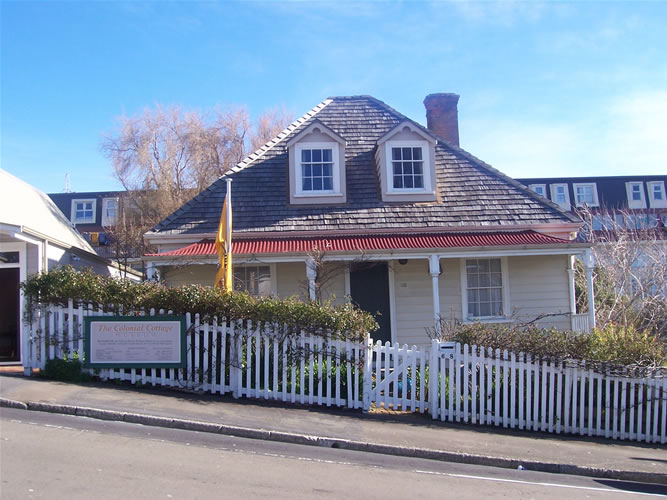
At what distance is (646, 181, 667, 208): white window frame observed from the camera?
39872 mm

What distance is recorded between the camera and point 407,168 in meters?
15.2

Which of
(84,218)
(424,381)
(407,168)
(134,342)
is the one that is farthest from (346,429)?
(84,218)

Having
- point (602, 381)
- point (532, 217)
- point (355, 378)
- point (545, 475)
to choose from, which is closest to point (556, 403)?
point (602, 381)

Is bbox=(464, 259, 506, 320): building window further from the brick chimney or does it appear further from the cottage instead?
A: the brick chimney

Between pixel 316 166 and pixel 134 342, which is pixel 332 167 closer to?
pixel 316 166

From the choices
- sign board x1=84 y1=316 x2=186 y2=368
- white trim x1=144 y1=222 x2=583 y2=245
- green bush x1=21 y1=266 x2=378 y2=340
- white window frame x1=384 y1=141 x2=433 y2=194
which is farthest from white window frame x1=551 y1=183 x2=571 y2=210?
sign board x1=84 y1=316 x2=186 y2=368

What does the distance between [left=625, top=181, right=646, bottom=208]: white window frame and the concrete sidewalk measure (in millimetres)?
34930

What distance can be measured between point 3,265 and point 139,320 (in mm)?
4523

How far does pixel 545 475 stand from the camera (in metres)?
7.34

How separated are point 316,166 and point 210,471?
1007cm

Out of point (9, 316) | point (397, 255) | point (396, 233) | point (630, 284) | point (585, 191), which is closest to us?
point (397, 255)

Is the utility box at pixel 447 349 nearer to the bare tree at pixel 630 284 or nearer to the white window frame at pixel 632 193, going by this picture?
the bare tree at pixel 630 284

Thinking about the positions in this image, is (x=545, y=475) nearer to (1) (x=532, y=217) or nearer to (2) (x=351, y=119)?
(1) (x=532, y=217)

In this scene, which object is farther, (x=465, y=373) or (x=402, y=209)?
(x=402, y=209)
